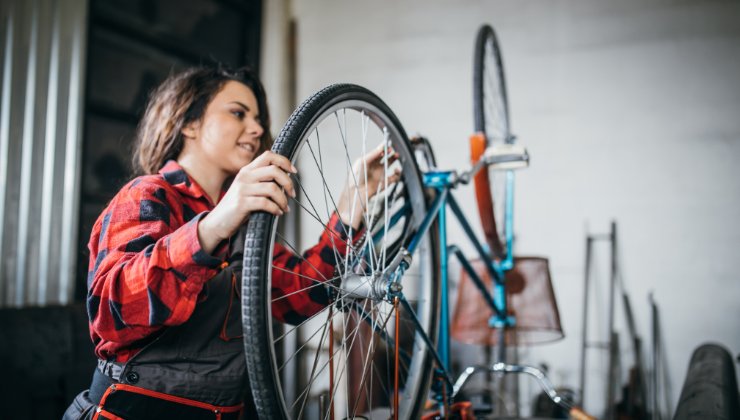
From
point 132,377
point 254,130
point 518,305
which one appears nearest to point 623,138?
point 518,305

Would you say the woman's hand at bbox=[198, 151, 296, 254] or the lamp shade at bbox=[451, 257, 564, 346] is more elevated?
the woman's hand at bbox=[198, 151, 296, 254]

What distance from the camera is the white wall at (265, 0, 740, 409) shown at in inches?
121

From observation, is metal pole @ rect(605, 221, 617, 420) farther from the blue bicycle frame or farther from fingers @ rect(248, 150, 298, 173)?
fingers @ rect(248, 150, 298, 173)

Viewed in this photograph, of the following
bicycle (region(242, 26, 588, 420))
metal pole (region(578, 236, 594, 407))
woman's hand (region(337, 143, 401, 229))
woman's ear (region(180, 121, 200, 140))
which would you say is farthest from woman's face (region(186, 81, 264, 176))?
metal pole (region(578, 236, 594, 407))

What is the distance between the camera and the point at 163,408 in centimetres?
98

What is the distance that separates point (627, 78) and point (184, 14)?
2660mm

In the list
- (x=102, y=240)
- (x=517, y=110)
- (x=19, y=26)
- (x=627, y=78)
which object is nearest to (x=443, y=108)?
(x=517, y=110)

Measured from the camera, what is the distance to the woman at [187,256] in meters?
0.81

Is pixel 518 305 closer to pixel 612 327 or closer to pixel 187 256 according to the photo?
pixel 612 327

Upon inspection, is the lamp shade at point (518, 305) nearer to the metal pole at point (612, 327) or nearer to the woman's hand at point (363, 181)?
the woman's hand at point (363, 181)

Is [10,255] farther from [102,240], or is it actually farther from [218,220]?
[218,220]

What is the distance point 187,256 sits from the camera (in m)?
0.80

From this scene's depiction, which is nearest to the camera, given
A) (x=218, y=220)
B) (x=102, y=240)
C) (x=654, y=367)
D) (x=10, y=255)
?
(x=218, y=220)

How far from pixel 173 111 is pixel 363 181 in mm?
456
